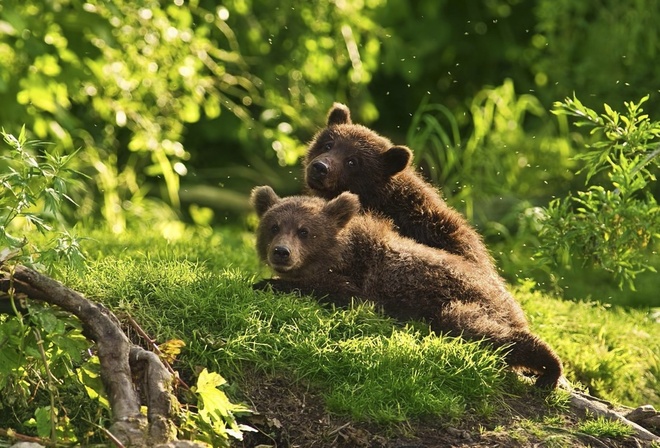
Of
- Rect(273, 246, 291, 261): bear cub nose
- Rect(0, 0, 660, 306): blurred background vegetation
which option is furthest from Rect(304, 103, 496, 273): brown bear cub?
Rect(0, 0, 660, 306): blurred background vegetation

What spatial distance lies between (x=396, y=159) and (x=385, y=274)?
1.22 metres

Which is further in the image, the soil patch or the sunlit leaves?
the soil patch

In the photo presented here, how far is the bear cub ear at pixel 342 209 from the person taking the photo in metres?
6.47

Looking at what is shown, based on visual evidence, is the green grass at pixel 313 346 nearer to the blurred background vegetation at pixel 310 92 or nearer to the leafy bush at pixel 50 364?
the leafy bush at pixel 50 364

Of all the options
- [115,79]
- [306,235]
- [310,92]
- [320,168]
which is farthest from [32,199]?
[310,92]

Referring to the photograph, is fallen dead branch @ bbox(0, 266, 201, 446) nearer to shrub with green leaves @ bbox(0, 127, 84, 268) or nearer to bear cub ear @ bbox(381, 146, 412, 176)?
shrub with green leaves @ bbox(0, 127, 84, 268)

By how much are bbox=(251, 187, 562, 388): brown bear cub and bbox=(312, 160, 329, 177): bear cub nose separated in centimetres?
Answer: 52

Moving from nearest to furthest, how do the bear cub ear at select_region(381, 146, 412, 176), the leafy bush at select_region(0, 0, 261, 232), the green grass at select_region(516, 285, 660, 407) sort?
the green grass at select_region(516, 285, 660, 407) → the bear cub ear at select_region(381, 146, 412, 176) → the leafy bush at select_region(0, 0, 261, 232)

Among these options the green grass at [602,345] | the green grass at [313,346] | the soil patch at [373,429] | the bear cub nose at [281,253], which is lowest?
the green grass at [602,345]

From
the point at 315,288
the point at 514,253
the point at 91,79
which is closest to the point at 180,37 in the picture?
the point at 91,79

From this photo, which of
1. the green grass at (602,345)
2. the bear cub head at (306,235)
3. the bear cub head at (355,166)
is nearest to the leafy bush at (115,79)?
the bear cub head at (355,166)

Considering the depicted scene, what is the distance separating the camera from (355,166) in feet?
24.0

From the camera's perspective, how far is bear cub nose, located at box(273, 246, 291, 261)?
6.32 m

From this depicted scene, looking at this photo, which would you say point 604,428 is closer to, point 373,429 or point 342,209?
point 373,429
